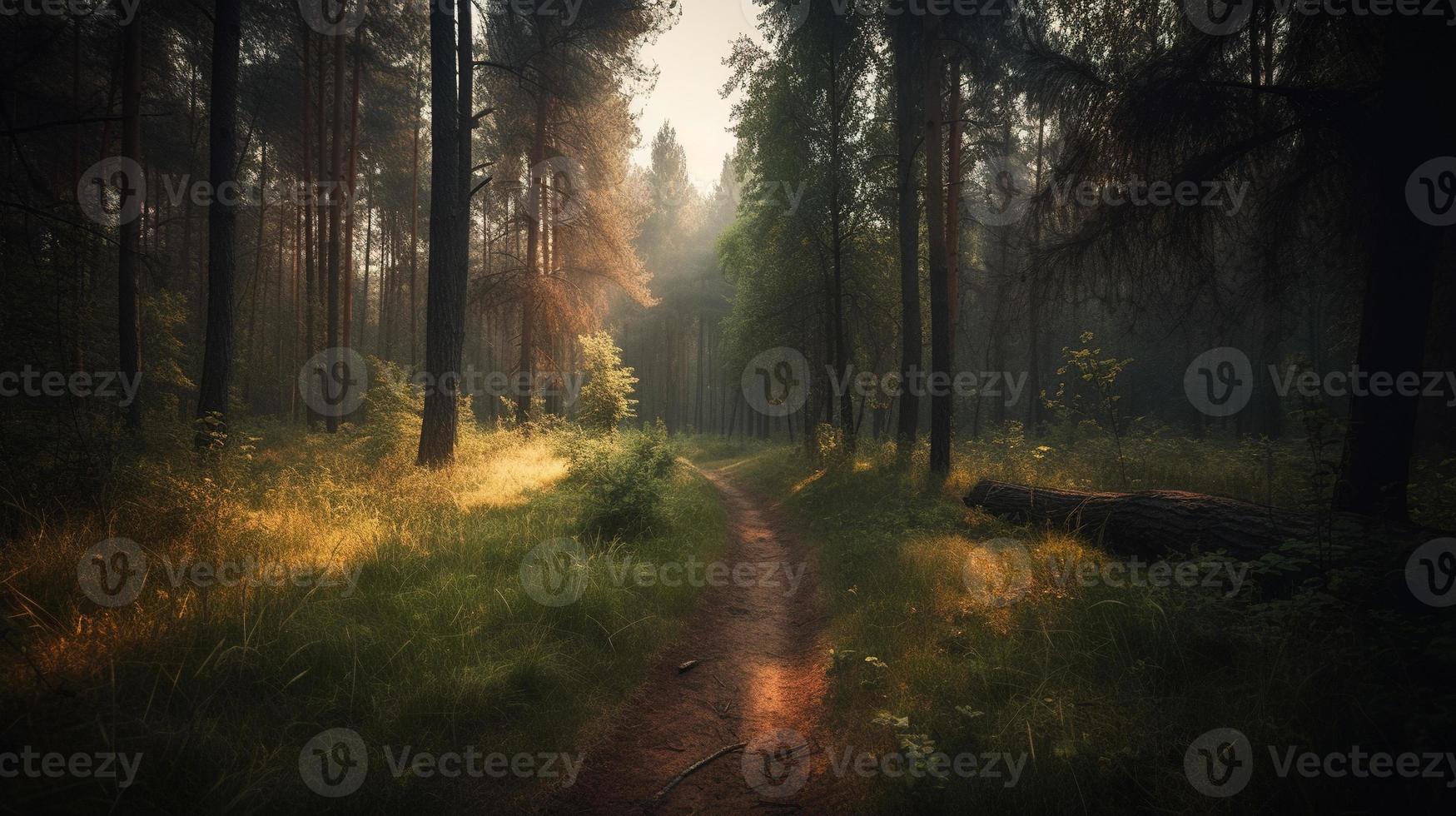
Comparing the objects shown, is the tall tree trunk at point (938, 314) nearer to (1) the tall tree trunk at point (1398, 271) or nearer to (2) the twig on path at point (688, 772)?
(1) the tall tree trunk at point (1398, 271)

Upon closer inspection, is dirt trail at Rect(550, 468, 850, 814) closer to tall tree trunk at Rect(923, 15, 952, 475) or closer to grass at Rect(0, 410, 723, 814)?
grass at Rect(0, 410, 723, 814)

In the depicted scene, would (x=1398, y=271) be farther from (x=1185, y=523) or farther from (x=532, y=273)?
(x=532, y=273)

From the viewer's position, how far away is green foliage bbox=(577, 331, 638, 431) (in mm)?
13383

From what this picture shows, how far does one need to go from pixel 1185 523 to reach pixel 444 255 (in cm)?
1143

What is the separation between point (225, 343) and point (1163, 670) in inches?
470

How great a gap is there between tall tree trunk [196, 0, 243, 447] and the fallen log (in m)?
11.7

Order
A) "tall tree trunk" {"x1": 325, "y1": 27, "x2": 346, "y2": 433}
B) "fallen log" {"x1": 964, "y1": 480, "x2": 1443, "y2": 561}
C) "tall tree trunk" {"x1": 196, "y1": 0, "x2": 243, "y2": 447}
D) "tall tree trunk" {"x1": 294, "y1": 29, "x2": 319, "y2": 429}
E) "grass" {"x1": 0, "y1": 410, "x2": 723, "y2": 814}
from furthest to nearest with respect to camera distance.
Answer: "tall tree trunk" {"x1": 294, "y1": 29, "x2": 319, "y2": 429} → "tall tree trunk" {"x1": 325, "y1": 27, "x2": 346, "y2": 433} → "tall tree trunk" {"x1": 196, "y1": 0, "x2": 243, "y2": 447} → "fallen log" {"x1": 964, "y1": 480, "x2": 1443, "y2": 561} → "grass" {"x1": 0, "y1": 410, "x2": 723, "y2": 814}

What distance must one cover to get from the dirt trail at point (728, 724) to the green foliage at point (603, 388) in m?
8.01

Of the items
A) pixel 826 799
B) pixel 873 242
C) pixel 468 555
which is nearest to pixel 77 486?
pixel 468 555

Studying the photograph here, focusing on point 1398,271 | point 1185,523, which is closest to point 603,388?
point 1185,523

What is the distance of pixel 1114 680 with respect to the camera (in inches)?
131

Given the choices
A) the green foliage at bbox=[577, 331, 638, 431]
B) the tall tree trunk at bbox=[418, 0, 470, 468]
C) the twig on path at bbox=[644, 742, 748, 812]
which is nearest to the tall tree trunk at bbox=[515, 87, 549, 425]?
the green foliage at bbox=[577, 331, 638, 431]

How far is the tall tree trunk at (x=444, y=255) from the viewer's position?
29.5 feet

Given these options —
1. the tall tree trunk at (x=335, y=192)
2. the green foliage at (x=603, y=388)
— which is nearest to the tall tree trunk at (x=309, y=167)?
the tall tree trunk at (x=335, y=192)
